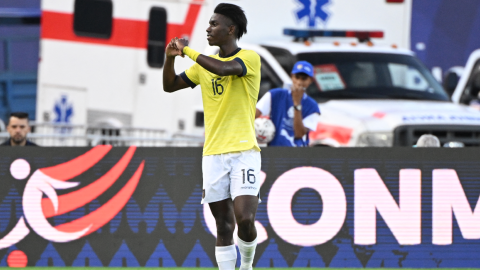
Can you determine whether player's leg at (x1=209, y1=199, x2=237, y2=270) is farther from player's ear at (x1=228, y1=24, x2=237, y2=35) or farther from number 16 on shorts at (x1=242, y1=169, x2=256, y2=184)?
player's ear at (x1=228, y1=24, x2=237, y2=35)

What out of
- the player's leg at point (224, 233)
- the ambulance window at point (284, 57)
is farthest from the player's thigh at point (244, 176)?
the ambulance window at point (284, 57)

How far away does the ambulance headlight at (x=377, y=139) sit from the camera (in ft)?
31.7

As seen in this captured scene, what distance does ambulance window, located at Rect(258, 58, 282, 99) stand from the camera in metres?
10.7

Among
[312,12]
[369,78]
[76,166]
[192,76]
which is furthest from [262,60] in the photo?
[192,76]

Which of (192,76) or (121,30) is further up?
(121,30)

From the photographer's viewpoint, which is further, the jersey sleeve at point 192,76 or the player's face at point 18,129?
the player's face at point 18,129

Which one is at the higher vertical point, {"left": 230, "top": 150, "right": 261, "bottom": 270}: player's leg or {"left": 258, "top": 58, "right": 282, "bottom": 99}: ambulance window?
{"left": 258, "top": 58, "right": 282, "bottom": 99}: ambulance window

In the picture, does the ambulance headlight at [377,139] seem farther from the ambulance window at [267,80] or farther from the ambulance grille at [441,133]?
the ambulance window at [267,80]

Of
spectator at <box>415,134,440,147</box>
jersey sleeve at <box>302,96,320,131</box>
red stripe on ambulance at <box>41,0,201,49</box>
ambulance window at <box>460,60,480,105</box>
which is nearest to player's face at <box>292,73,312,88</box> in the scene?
jersey sleeve at <box>302,96,320,131</box>

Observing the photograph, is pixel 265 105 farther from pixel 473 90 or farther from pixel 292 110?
pixel 473 90

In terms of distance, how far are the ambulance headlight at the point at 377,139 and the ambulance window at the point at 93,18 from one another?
187 inches

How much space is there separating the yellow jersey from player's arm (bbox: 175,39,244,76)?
0.60 ft

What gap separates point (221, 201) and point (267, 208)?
183 cm

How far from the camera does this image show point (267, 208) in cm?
777
